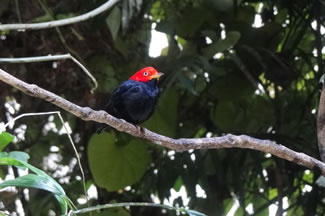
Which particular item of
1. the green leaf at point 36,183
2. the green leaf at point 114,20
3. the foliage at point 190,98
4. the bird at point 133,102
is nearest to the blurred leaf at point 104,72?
the foliage at point 190,98

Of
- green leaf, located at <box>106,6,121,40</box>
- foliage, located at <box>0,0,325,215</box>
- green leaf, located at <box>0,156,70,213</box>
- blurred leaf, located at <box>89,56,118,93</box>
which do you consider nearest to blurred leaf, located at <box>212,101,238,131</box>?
foliage, located at <box>0,0,325,215</box>

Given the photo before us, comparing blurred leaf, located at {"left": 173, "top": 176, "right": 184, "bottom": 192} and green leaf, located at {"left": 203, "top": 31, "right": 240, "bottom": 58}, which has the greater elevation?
green leaf, located at {"left": 203, "top": 31, "right": 240, "bottom": 58}

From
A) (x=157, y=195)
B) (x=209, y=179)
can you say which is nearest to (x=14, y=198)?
(x=157, y=195)

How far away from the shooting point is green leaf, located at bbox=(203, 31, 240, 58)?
248 centimetres

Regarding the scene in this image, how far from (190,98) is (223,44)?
0.46 metres

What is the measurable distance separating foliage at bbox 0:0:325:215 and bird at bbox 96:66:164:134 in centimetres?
28

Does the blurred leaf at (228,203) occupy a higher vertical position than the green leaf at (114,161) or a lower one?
lower

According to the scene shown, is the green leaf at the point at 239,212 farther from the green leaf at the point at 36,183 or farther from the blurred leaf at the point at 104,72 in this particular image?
the green leaf at the point at 36,183

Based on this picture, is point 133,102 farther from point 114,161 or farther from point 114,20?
point 114,161

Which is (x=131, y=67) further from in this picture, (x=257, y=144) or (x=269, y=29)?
(x=257, y=144)

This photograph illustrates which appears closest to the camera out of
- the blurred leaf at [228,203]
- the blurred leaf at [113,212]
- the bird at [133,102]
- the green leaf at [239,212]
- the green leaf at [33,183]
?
the green leaf at [33,183]

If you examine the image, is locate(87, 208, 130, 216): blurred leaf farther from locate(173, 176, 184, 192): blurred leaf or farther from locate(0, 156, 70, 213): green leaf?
locate(0, 156, 70, 213): green leaf

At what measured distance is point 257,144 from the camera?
162cm

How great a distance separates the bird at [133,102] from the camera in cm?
217
